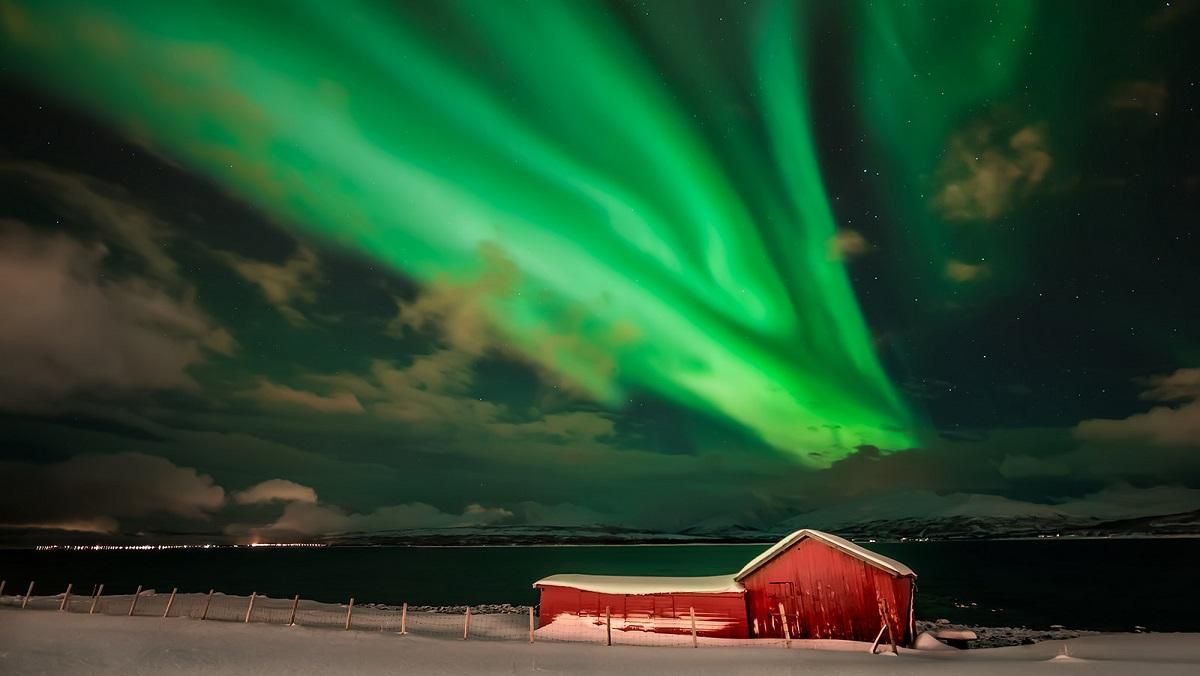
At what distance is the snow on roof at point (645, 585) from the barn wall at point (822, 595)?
66.4 inches

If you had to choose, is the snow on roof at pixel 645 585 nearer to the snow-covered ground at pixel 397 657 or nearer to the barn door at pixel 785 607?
the barn door at pixel 785 607

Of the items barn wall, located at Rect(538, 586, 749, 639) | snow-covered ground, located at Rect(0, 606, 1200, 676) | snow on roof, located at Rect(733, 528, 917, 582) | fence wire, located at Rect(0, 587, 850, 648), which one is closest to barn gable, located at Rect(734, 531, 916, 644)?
snow on roof, located at Rect(733, 528, 917, 582)

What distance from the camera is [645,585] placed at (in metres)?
41.1

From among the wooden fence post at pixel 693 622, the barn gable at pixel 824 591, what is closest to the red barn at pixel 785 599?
the barn gable at pixel 824 591

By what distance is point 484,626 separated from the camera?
2125 inches

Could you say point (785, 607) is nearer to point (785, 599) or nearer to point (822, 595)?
point (785, 599)

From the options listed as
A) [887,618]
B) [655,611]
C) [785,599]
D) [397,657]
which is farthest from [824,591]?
[397,657]

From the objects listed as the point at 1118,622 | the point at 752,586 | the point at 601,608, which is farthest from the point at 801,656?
the point at 1118,622

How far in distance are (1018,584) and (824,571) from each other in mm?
98607

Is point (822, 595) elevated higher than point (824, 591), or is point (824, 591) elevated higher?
point (824, 591)

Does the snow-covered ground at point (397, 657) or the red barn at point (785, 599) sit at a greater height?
the red barn at point (785, 599)

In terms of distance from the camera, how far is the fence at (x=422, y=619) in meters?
36.5

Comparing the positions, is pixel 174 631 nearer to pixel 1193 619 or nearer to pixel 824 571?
pixel 824 571

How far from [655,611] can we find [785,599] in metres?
7.59
